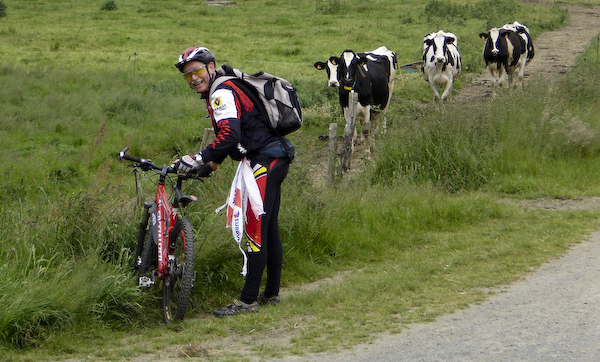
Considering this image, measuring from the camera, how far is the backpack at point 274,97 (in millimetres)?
5273

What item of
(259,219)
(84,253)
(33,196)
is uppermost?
(259,219)

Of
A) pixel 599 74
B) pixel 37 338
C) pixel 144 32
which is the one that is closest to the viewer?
pixel 37 338

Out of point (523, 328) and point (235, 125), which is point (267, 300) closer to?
point (235, 125)

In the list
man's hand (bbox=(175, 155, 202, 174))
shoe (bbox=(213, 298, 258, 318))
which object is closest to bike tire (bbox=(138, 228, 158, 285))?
shoe (bbox=(213, 298, 258, 318))

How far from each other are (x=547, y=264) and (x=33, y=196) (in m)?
7.00

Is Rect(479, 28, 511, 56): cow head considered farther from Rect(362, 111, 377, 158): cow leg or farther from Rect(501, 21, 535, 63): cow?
Rect(362, 111, 377, 158): cow leg

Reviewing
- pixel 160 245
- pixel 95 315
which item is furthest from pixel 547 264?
pixel 95 315

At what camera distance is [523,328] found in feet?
15.9

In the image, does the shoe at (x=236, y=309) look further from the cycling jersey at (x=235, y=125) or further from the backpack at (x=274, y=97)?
the backpack at (x=274, y=97)

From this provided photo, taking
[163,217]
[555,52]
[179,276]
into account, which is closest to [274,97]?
[163,217]

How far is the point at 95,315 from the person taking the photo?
17.0 feet

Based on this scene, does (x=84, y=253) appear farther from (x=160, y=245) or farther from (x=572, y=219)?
(x=572, y=219)

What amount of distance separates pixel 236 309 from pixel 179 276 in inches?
20.2

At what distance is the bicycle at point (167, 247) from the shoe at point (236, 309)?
0.32 metres
